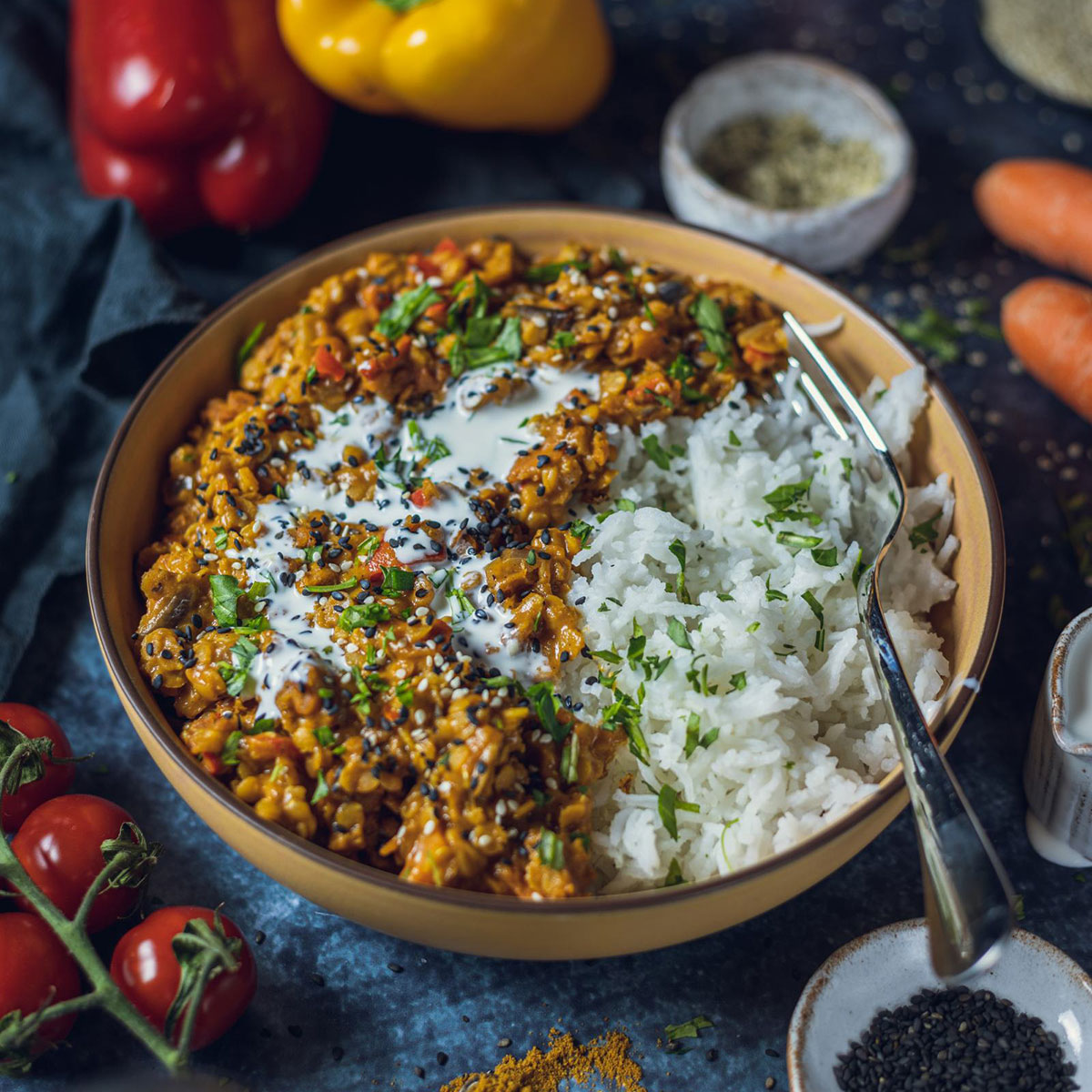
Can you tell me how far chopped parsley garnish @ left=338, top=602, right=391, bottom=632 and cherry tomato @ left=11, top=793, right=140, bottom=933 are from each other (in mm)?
878

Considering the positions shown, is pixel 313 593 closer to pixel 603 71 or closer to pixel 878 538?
pixel 878 538

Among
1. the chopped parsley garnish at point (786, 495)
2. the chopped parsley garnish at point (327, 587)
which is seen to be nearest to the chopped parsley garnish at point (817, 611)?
the chopped parsley garnish at point (786, 495)

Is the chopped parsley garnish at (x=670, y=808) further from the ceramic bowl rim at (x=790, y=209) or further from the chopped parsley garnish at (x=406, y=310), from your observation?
the ceramic bowl rim at (x=790, y=209)

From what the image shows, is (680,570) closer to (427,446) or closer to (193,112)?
(427,446)

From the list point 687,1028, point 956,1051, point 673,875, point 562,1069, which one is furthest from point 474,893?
point 956,1051

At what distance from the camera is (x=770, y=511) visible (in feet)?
10.9

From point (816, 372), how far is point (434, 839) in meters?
1.93

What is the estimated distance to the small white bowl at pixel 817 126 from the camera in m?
4.50

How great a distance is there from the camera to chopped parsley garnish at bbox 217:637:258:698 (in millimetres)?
2947

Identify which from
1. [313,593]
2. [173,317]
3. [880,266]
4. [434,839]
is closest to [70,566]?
[173,317]

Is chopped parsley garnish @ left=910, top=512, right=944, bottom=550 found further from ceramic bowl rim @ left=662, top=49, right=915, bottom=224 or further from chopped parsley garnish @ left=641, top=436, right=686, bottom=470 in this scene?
ceramic bowl rim @ left=662, top=49, right=915, bottom=224

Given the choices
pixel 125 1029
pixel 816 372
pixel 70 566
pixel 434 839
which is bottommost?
pixel 125 1029

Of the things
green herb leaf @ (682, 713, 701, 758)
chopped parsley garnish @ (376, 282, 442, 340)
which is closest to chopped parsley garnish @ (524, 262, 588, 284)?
chopped parsley garnish @ (376, 282, 442, 340)

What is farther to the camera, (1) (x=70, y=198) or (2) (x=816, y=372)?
(1) (x=70, y=198)
